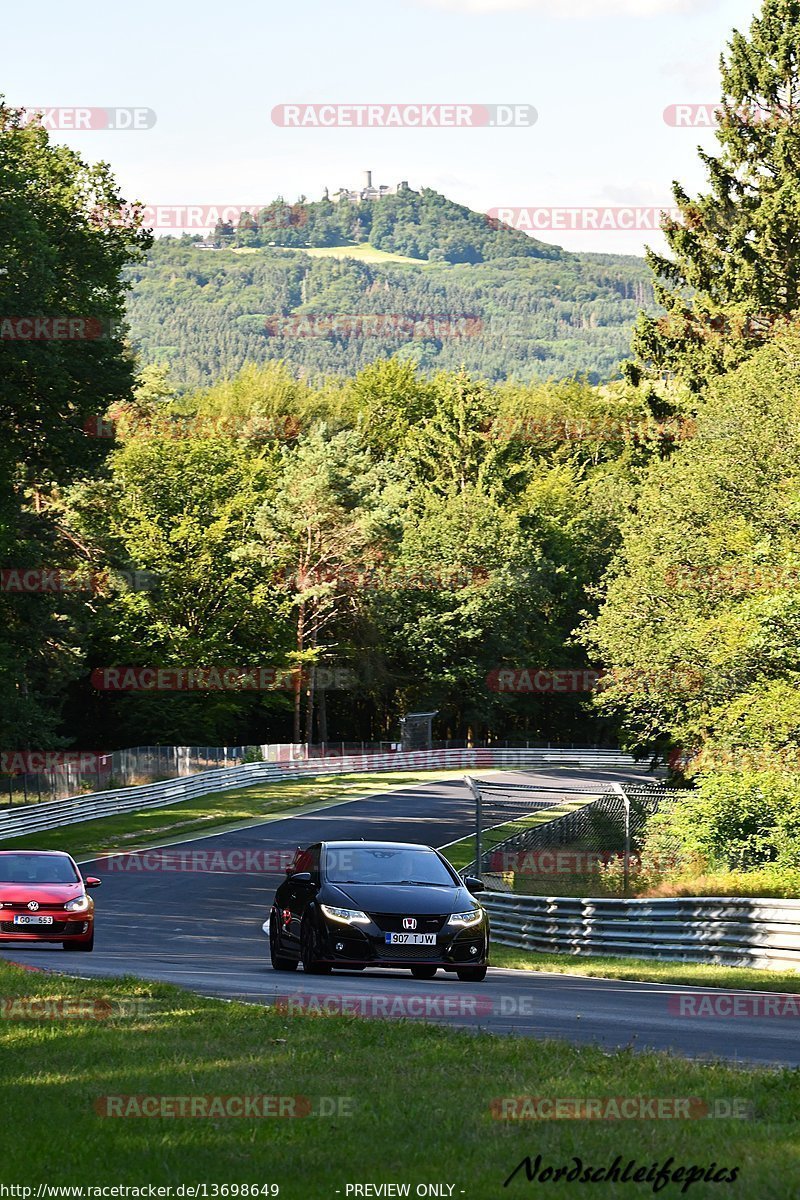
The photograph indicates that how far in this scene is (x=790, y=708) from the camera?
32438mm

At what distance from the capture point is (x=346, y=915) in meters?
17.0

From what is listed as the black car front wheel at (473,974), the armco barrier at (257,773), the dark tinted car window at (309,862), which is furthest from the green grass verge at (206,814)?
the black car front wheel at (473,974)

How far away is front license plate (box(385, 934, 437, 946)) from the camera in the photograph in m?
16.8

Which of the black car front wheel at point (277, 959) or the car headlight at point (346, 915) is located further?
the black car front wheel at point (277, 959)

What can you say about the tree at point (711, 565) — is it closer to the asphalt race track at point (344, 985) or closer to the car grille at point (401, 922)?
the asphalt race track at point (344, 985)

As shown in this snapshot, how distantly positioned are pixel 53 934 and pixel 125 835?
86.7ft

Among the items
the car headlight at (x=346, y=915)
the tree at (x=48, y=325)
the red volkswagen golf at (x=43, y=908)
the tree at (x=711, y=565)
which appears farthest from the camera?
the tree at (x=48, y=325)

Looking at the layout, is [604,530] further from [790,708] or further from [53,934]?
[53,934]

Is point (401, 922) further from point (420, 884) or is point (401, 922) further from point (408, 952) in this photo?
point (420, 884)

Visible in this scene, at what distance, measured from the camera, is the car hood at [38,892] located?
22438 millimetres

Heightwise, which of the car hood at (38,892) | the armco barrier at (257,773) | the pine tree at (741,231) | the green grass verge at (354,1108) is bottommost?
the armco barrier at (257,773)

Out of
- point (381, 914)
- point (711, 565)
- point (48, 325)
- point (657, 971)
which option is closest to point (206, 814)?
point (48, 325)

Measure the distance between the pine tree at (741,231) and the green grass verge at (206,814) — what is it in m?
20.7

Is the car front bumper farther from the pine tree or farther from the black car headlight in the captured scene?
the pine tree
